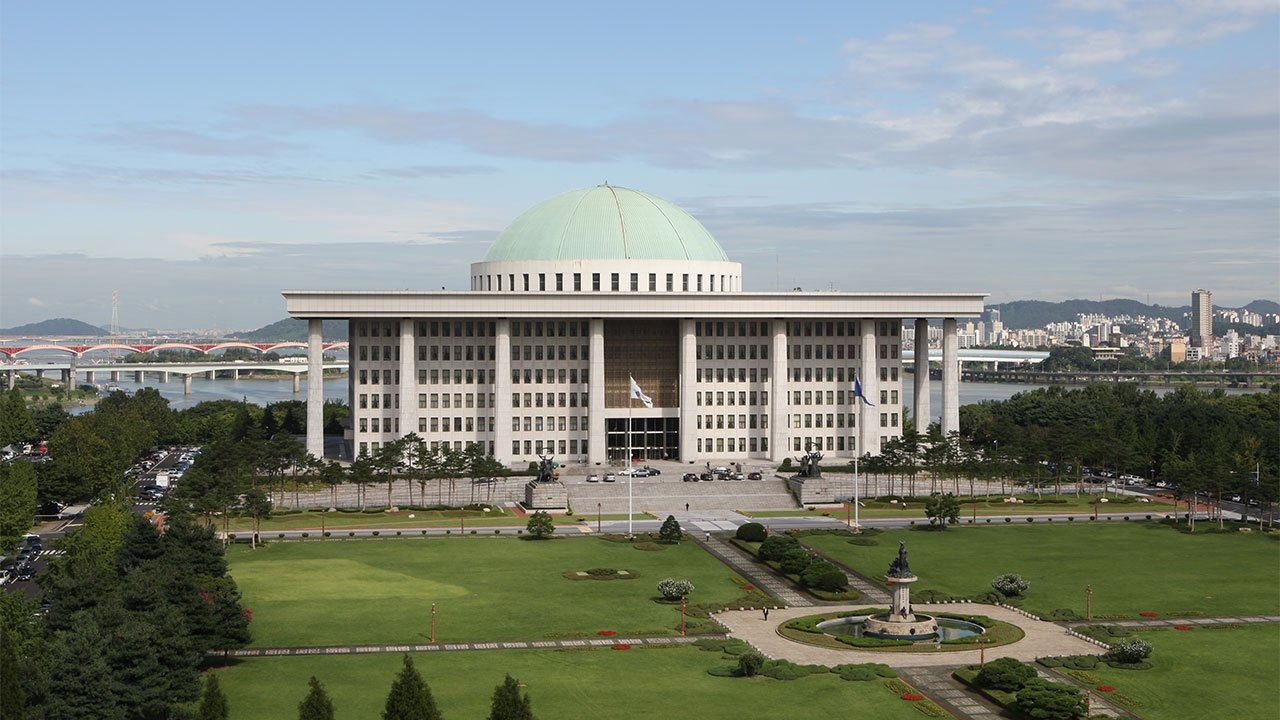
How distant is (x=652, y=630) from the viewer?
64.2 meters

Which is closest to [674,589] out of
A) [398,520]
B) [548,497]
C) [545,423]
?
[398,520]

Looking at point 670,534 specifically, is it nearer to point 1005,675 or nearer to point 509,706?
point 1005,675

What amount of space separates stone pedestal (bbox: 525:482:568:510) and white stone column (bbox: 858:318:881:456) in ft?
113

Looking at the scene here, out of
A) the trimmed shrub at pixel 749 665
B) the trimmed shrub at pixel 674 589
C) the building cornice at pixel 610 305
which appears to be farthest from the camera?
the building cornice at pixel 610 305

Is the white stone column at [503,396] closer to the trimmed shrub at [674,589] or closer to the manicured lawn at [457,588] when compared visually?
the manicured lawn at [457,588]

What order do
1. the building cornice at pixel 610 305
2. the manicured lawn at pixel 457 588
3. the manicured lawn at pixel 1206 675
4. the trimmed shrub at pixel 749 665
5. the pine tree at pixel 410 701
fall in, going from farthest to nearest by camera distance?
the building cornice at pixel 610 305, the manicured lawn at pixel 457 588, the trimmed shrub at pixel 749 665, the manicured lawn at pixel 1206 675, the pine tree at pixel 410 701

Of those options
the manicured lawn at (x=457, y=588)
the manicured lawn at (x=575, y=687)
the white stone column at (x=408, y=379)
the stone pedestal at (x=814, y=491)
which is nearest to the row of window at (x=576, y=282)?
the white stone column at (x=408, y=379)

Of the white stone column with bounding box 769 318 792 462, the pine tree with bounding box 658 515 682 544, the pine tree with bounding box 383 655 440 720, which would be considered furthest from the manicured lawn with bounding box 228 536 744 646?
the white stone column with bounding box 769 318 792 462

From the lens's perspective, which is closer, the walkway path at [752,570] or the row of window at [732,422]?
the walkway path at [752,570]

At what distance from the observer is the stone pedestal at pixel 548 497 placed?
108125mm

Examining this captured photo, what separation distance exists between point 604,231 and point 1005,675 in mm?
84018

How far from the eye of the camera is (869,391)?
131 meters

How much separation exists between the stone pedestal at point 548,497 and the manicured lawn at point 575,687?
4844 centimetres

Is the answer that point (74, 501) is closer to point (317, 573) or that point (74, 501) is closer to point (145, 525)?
point (317, 573)
